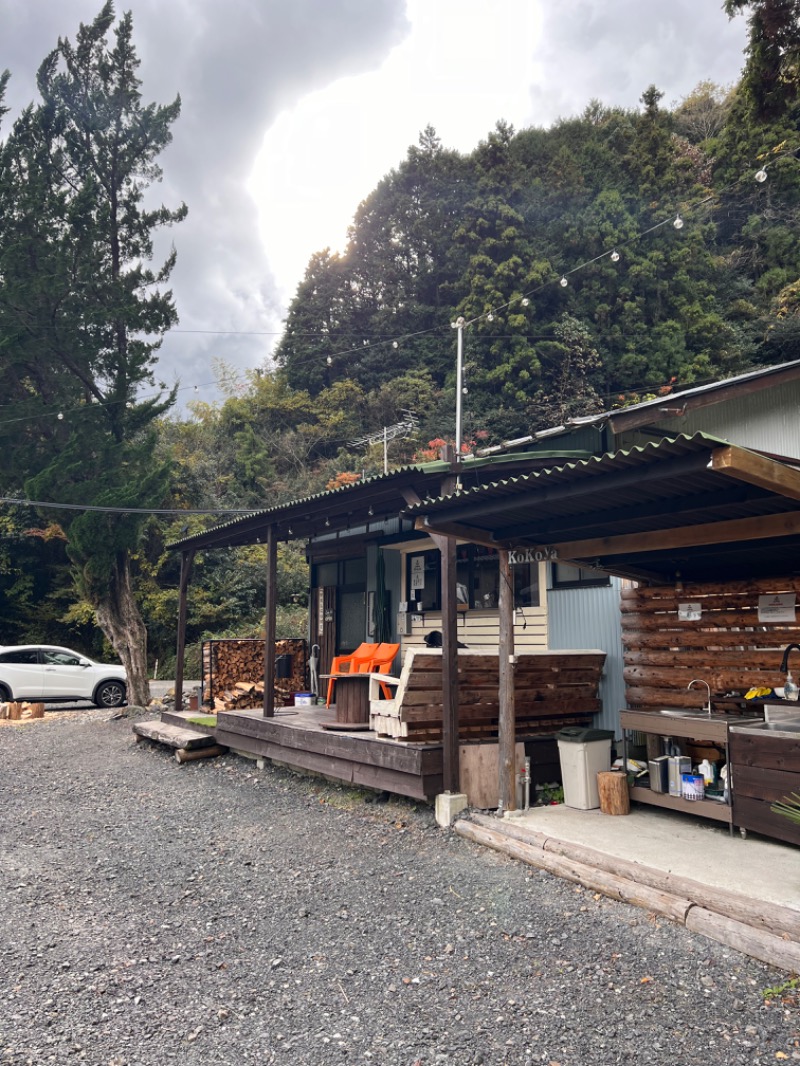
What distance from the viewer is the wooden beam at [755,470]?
3498 mm

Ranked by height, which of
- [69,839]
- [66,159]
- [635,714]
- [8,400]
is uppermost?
[66,159]

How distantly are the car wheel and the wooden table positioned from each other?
9164 millimetres

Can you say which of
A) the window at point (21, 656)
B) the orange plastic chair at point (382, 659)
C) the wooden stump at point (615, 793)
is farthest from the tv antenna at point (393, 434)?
the wooden stump at point (615, 793)

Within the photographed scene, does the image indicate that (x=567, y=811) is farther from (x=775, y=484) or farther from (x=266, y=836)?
(x=775, y=484)

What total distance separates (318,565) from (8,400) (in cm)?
865

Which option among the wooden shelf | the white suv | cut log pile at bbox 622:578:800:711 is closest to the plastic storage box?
the wooden shelf

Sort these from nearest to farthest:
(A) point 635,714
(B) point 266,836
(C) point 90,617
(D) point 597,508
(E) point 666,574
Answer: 1. (D) point 597,508
2. (A) point 635,714
3. (B) point 266,836
4. (E) point 666,574
5. (C) point 90,617

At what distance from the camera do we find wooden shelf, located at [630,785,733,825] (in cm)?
489

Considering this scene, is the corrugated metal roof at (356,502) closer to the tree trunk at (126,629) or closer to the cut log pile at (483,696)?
the cut log pile at (483,696)

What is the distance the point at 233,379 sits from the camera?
1352 inches

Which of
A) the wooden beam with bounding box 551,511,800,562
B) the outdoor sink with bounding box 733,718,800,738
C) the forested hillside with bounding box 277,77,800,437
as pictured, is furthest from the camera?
the forested hillside with bounding box 277,77,800,437

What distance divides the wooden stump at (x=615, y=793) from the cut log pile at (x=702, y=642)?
0.93 metres

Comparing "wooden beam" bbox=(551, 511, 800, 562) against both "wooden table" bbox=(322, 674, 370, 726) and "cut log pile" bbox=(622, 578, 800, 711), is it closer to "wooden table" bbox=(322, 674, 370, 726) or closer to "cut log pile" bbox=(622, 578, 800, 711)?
"cut log pile" bbox=(622, 578, 800, 711)

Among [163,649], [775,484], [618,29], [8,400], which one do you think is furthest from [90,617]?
[618,29]
